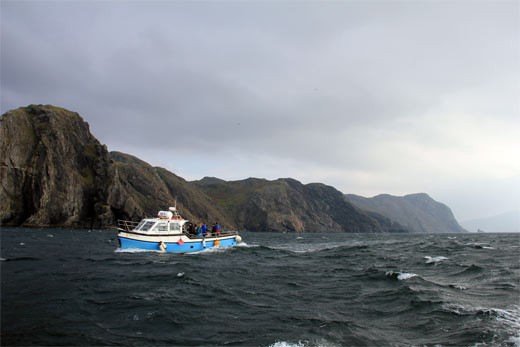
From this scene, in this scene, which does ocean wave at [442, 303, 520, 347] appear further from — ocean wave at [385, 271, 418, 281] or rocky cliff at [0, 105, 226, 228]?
rocky cliff at [0, 105, 226, 228]

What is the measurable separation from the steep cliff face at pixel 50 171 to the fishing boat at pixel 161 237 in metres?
84.5

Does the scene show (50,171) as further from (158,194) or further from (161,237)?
(161,237)

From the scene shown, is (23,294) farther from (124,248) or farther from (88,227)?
(88,227)

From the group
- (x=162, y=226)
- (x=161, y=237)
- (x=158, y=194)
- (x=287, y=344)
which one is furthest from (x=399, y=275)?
(x=158, y=194)

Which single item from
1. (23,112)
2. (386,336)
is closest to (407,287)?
(386,336)

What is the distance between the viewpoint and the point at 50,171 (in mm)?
105000

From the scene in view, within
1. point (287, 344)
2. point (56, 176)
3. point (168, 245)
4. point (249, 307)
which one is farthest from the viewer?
point (56, 176)

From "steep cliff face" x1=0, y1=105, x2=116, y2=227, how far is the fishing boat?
277 feet

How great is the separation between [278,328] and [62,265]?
678 inches

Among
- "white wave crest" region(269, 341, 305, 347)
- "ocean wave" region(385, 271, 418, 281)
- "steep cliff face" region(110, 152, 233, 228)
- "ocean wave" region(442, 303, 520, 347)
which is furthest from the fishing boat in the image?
"steep cliff face" region(110, 152, 233, 228)

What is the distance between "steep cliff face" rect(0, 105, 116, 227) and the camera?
97.8m

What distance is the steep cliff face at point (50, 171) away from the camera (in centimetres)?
9781

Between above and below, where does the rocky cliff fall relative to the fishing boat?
above

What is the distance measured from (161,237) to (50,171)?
9685cm
